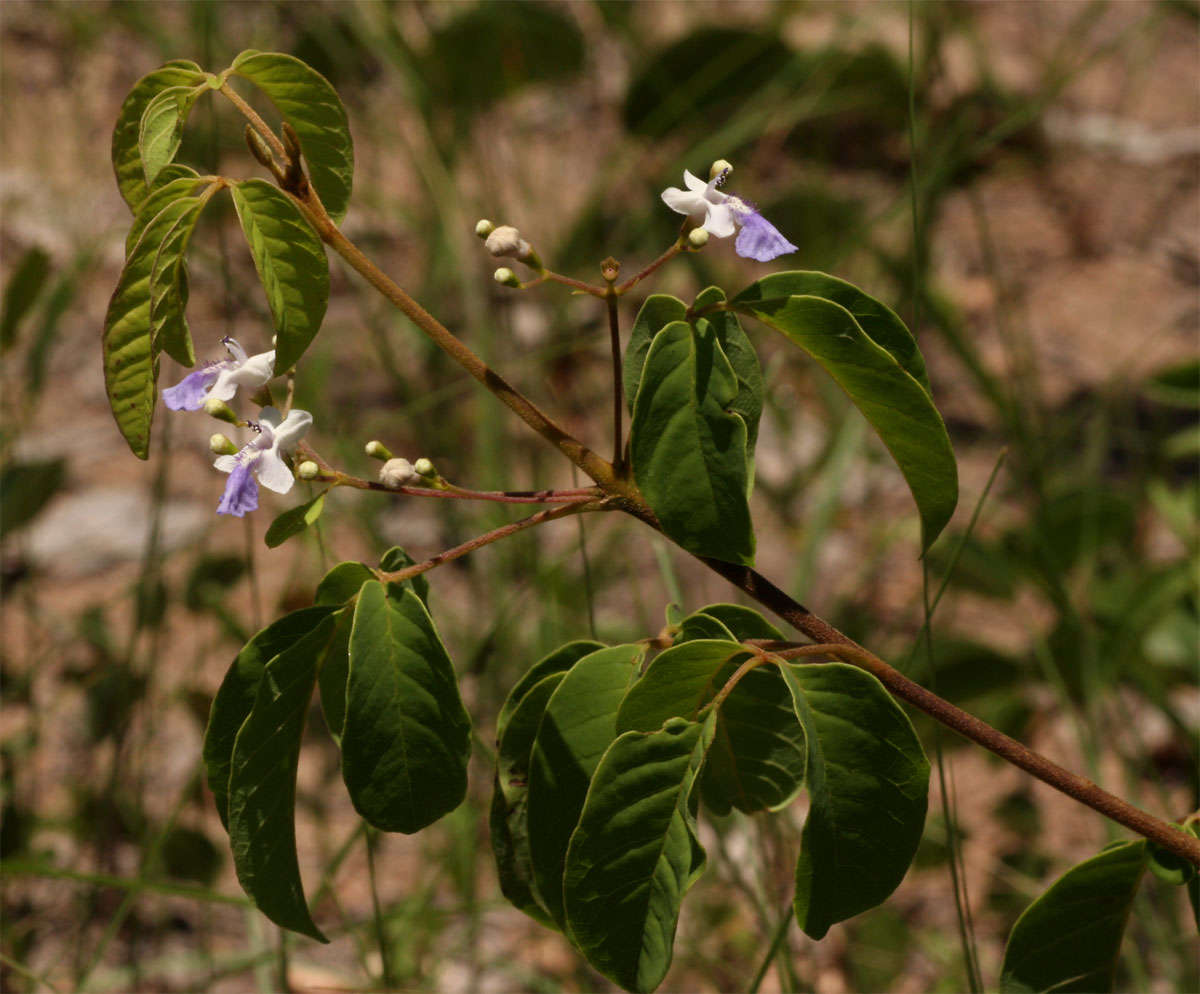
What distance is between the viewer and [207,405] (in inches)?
30.7

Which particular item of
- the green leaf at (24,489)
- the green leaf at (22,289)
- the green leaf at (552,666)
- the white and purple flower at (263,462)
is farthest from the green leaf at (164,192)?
the green leaf at (24,489)

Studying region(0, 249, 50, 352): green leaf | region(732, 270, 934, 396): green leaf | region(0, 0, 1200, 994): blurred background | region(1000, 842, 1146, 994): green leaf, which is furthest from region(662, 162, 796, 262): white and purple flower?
region(0, 249, 50, 352): green leaf

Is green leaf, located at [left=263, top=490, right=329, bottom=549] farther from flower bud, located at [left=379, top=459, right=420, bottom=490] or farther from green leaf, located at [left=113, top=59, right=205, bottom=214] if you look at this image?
green leaf, located at [left=113, top=59, right=205, bottom=214]

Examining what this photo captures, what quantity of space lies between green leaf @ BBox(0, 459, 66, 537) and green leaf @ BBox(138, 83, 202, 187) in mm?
1209

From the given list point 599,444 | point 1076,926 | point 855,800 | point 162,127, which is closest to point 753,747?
point 855,800

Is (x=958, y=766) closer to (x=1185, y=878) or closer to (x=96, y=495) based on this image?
(x=1185, y=878)

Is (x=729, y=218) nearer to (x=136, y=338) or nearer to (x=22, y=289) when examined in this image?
(x=136, y=338)

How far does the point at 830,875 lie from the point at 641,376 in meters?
0.33

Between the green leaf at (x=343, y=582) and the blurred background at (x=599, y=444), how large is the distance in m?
0.49

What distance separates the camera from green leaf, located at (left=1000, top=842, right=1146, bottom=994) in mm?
850

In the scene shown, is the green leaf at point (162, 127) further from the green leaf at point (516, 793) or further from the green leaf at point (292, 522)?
the green leaf at point (516, 793)

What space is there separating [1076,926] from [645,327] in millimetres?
532

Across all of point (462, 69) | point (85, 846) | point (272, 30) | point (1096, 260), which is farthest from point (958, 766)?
point (272, 30)

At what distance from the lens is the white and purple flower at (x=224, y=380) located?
0.81 m
